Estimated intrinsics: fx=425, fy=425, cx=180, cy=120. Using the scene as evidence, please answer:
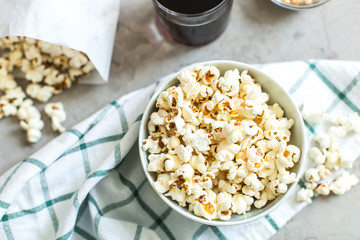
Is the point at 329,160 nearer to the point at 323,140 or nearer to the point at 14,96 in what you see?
the point at 323,140

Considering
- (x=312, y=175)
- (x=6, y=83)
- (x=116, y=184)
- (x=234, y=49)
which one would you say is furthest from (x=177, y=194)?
(x=6, y=83)

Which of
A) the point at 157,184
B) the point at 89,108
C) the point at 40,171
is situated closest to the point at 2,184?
the point at 40,171

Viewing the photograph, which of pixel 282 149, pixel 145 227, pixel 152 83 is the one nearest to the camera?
pixel 282 149

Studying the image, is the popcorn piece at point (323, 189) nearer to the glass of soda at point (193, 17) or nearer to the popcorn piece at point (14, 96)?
the glass of soda at point (193, 17)

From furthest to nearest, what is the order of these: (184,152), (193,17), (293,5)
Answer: (293,5) → (193,17) → (184,152)

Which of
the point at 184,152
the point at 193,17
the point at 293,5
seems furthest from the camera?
the point at 293,5

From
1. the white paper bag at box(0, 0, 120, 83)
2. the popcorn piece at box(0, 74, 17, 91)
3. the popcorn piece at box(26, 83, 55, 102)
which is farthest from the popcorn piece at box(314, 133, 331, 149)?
the popcorn piece at box(0, 74, 17, 91)

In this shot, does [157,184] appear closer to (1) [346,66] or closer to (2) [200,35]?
(2) [200,35]

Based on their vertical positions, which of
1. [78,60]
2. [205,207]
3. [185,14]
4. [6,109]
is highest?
[185,14]
